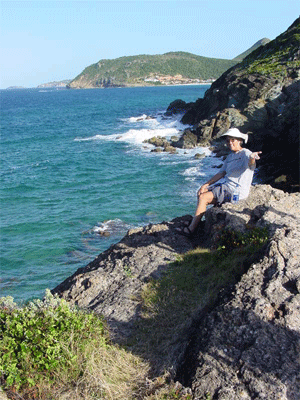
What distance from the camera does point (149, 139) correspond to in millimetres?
47156

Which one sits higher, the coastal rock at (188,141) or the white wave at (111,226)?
the coastal rock at (188,141)

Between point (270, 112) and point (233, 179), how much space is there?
27862mm

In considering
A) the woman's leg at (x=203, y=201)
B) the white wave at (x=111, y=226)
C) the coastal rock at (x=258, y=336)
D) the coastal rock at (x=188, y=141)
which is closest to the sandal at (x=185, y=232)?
the woman's leg at (x=203, y=201)

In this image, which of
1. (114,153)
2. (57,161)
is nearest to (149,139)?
(114,153)

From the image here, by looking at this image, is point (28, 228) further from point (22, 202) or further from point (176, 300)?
point (176, 300)

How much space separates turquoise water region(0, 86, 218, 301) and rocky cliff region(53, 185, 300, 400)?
8.93 metres

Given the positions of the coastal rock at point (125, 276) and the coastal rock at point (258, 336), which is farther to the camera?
the coastal rock at point (125, 276)

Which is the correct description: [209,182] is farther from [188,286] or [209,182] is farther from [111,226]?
[111,226]

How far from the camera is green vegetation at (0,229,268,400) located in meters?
4.51

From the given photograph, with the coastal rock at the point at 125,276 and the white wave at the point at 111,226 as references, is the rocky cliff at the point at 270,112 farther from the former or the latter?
the coastal rock at the point at 125,276

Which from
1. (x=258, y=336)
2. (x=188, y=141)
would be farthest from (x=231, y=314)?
(x=188, y=141)

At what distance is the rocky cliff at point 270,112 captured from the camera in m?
25.3

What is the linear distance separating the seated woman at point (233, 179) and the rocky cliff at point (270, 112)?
12.3m

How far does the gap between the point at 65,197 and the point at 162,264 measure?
71.0 feet
